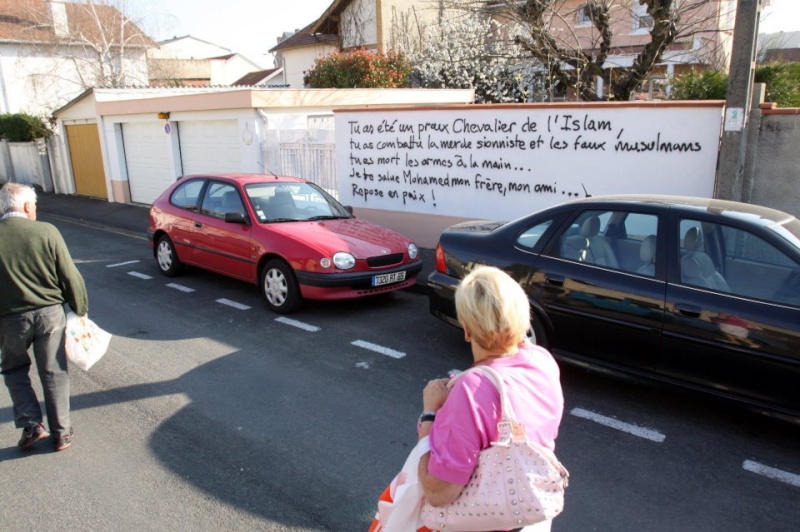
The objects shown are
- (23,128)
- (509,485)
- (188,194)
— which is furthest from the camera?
(23,128)

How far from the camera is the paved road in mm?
3490

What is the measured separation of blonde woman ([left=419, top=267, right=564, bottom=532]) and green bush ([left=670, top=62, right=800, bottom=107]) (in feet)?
32.3

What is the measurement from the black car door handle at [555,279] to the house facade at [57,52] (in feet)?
99.4

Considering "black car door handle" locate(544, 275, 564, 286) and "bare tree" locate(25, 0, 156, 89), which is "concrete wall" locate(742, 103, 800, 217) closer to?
"black car door handle" locate(544, 275, 564, 286)

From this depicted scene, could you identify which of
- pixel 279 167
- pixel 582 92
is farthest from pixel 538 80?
pixel 279 167

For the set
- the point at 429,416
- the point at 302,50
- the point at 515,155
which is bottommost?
the point at 429,416

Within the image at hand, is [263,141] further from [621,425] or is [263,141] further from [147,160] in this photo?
[621,425]

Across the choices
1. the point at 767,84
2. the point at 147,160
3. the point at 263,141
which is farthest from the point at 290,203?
the point at 147,160

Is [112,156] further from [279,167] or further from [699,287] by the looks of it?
[699,287]

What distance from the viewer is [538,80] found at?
57.4 feet

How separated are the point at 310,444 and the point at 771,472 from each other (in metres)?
2.95

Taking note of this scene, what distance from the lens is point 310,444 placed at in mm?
4230

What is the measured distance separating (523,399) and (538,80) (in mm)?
16938

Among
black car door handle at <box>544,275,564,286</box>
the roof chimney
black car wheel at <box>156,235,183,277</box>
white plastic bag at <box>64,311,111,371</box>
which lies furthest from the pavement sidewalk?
the roof chimney
